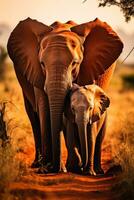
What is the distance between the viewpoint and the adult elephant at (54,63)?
12.4m

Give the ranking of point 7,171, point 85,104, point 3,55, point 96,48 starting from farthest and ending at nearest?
point 3,55 → point 96,48 → point 85,104 → point 7,171

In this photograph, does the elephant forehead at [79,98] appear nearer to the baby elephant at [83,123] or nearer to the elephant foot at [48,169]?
the baby elephant at [83,123]

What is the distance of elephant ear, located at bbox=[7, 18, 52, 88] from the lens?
13.2 m

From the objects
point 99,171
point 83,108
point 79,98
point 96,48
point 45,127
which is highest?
point 96,48

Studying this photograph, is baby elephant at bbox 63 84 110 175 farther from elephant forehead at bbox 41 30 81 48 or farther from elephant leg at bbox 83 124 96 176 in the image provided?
elephant forehead at bbox 41 30 81 48

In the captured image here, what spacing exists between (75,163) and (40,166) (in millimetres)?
724

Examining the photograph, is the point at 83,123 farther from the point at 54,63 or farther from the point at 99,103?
the point at 54,63

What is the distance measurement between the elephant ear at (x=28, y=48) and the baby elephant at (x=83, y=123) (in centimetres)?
85

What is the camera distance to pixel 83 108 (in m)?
12.1

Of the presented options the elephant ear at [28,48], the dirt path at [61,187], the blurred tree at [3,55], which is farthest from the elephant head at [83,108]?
the blurred tree at [3,55]

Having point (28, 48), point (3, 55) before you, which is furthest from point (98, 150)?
point (3, 55)

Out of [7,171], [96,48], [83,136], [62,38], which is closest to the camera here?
[7,171]

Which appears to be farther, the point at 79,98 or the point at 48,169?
the point at 48,169

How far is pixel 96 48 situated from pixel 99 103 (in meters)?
1.17
